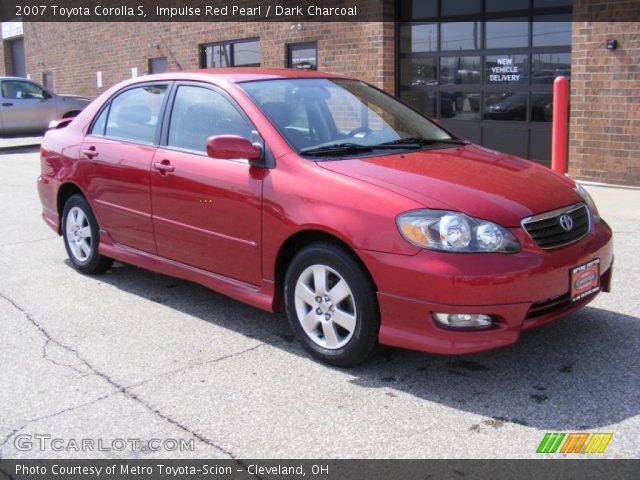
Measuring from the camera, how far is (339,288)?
4055mm

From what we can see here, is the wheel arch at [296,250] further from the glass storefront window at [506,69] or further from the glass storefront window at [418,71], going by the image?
the glass storefront window at [418,71]

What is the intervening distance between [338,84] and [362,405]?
8.35 ft

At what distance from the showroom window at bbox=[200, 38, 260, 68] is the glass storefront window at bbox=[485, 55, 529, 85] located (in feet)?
19.6

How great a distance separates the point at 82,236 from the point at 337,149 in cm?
268

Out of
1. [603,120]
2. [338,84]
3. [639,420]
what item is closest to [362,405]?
[639,420]

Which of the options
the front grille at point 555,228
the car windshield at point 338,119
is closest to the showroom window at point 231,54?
the car windshield at point 338,119

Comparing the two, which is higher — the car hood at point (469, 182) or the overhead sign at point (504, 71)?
the overhead sign at point (504, 71)

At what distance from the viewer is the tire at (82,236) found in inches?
238

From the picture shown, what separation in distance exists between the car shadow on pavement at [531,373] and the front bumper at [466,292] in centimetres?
29

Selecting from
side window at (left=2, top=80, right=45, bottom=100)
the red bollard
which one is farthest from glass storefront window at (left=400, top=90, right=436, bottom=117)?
side window at (left=2, top=80, right=45, bottom=100)

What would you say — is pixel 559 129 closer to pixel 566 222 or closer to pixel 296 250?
pixel 566 222

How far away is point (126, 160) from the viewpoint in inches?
215

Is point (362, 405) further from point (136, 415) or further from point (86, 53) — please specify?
point (86, 53)

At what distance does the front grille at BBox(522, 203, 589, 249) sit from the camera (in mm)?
3881
